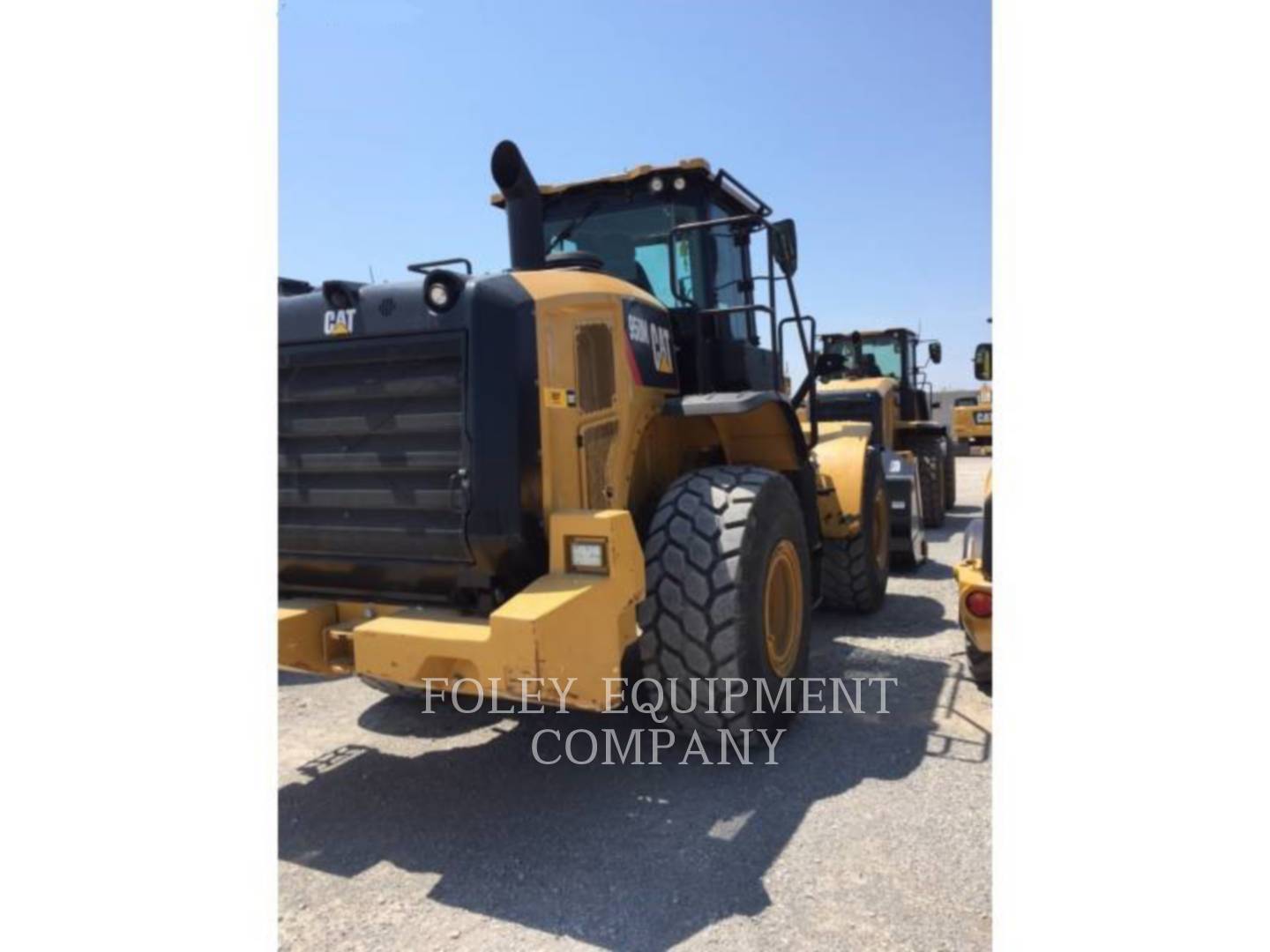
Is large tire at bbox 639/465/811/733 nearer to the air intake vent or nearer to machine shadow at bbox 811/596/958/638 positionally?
the air intake vent

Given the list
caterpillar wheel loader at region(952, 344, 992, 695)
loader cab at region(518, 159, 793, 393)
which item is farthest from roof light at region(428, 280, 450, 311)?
caterpillar wheel loader at region(952, 344, 992, 695)

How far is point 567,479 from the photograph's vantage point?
3359 millimetres

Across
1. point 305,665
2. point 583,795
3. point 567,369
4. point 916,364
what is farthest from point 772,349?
point 916,364

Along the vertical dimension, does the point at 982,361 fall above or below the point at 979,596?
above

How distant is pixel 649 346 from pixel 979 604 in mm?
2119

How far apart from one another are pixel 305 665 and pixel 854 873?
7.48ft

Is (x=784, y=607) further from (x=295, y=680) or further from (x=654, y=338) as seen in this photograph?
(x=295, y=680)

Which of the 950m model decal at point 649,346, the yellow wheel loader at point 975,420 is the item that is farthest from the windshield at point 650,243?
the yellow wheel loader at point 975,420

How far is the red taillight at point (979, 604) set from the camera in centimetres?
413

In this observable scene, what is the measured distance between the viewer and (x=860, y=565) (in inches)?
238

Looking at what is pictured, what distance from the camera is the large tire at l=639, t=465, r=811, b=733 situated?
10.9ft

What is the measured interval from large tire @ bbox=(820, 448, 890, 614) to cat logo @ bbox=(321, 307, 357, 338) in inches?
147

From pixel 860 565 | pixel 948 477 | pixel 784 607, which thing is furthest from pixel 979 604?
pixel 948 477

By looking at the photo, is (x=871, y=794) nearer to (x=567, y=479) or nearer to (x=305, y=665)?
(x=567, y=479)
